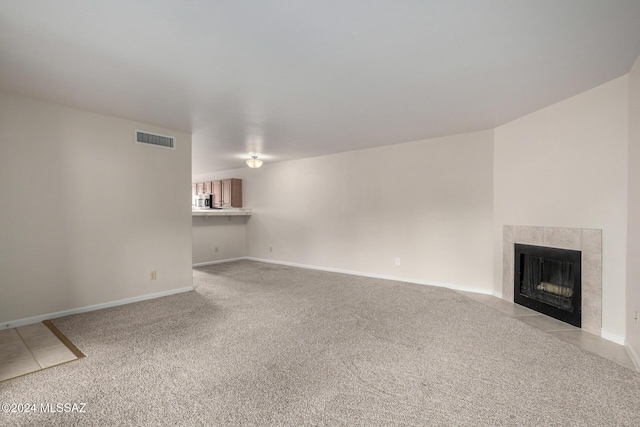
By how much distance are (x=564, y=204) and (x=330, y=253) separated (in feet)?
13.1

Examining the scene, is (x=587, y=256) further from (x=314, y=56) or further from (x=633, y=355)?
(x=314, y=56)

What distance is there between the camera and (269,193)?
7.34 m

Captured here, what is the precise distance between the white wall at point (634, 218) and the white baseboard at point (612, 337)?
14 cm

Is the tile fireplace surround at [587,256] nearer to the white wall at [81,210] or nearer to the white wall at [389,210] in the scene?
the white wall at [389,210]

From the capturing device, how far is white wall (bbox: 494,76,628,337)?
284 cm

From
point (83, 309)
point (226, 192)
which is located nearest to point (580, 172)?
point (83, 309)

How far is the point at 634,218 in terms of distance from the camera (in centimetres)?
258

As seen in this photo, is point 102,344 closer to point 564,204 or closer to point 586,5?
point 586,5

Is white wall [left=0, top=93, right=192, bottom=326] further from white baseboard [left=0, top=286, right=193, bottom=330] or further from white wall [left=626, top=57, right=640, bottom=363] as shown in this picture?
white wall [left=626, top=57, right=640, bottom=363]

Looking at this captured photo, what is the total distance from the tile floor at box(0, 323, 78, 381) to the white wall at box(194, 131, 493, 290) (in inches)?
175

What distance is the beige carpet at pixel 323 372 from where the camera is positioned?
1.81 metres

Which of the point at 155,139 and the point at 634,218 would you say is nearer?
the point at 634,218

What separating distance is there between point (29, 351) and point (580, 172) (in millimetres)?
5662

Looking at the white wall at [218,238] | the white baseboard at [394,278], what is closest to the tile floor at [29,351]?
the white wall at [218,238]
